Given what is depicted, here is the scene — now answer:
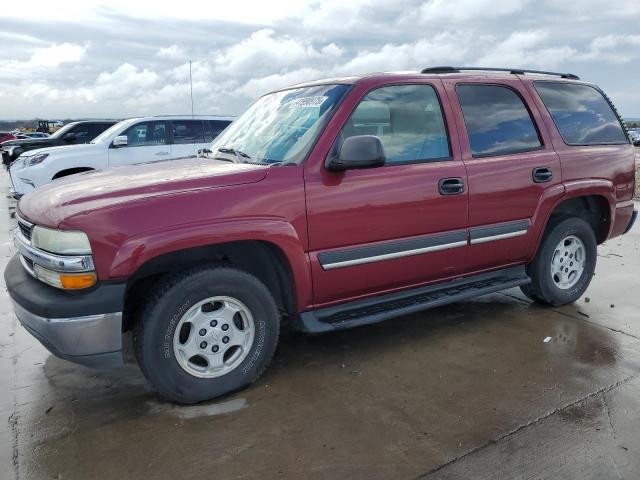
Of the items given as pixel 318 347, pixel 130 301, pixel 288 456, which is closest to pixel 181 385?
Answer: pixel 130 301

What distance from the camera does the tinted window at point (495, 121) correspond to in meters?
3.95

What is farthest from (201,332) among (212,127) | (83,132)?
(83,132)

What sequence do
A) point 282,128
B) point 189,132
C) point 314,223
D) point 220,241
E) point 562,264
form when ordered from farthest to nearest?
point 189,132
point 562,264
point 282,128
point 314,223
point 220,241

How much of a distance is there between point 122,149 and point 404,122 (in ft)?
24.5

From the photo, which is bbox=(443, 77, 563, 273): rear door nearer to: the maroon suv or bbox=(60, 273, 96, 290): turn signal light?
the maroon suv

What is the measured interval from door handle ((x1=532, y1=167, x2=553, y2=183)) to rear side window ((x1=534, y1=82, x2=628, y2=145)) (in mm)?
420

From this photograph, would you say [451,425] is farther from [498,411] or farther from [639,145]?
[639,145]

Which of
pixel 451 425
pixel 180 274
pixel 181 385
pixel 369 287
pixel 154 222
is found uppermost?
pixel 154 222

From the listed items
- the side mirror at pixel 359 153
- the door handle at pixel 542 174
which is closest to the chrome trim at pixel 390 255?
the side mirror at pixel 359 153

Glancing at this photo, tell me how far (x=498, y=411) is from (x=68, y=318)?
2.35 meters

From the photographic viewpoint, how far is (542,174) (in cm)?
417

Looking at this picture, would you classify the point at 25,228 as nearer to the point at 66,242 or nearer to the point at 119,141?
the point at 66,242

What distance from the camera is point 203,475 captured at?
250 centimetres

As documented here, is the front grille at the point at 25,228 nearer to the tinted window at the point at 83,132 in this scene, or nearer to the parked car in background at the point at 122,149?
the parked car in background at the point at 122,149
